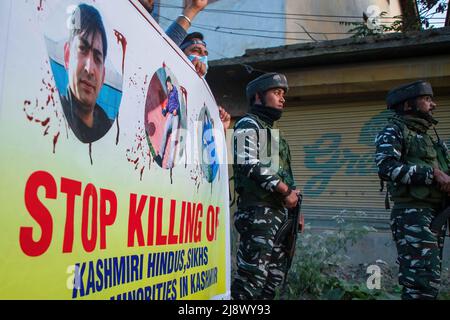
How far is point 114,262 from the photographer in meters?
1.09

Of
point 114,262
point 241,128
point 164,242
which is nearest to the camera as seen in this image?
point 114,262

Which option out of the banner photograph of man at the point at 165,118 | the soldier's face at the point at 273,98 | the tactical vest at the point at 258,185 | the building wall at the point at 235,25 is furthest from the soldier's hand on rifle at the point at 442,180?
the building wall at the point at 235,25

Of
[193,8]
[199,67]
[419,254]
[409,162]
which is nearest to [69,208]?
[199,67]

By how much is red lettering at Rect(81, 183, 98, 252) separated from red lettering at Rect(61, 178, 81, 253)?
4cm

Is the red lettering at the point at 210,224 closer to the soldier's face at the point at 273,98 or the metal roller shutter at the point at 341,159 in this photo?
the soldier's face at the point at 273,98

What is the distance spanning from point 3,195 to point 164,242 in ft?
2.17

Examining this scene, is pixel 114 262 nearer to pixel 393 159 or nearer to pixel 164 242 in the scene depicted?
pixel 164 242

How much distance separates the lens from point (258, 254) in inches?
96.1

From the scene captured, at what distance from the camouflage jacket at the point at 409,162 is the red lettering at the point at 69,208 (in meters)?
2.23

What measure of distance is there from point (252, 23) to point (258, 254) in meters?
6.35

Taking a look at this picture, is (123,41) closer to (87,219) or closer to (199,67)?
(87,219)

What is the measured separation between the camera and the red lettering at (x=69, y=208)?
2.99 feet

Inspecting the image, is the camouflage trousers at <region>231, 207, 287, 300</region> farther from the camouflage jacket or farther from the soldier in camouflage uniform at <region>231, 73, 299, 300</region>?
the camouflage jacket

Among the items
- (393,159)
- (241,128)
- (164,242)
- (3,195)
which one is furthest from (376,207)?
(3,195)
